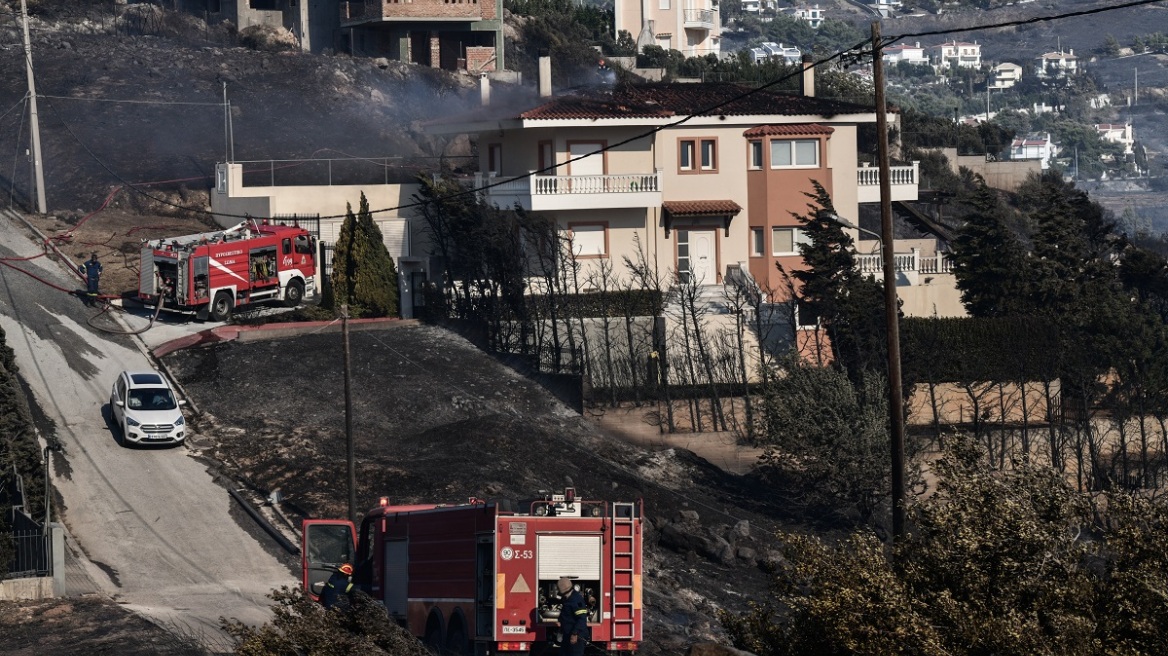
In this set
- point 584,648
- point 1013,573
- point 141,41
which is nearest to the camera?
point 1013,573

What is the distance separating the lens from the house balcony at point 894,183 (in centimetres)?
6112

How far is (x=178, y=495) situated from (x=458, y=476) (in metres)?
6.78

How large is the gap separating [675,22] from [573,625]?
112m

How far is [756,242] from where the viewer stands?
60.2 m

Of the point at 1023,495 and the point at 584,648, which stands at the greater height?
the point at 1023,495

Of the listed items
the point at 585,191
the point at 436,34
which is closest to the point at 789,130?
the point at 585,191

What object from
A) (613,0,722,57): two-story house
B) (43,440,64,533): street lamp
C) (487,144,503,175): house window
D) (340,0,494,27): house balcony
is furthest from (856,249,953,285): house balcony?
(613,0,722,57): two-story house

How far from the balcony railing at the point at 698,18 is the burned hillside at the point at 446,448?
79521 millimetres

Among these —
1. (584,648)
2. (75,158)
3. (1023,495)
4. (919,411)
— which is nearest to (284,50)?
(75,158)

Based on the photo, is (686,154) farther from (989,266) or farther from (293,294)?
(293,294)

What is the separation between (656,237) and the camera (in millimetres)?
59594

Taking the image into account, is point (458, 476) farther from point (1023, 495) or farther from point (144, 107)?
point (144, 107)

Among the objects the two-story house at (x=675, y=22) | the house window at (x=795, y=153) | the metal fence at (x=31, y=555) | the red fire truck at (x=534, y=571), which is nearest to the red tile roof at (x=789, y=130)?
the house window at (x=795, y=153)

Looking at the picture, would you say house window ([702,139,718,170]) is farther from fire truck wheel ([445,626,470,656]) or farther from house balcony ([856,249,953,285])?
fire truck wheel ([445,626,470,656])
